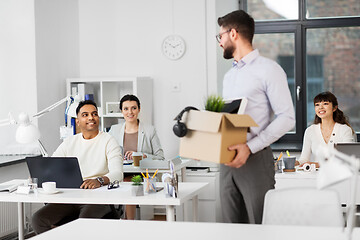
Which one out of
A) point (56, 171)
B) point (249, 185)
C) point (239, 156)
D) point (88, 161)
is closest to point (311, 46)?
point (88, 161)

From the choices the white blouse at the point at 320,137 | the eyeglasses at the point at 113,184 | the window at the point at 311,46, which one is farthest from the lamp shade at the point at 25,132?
the window at the point at 311,46

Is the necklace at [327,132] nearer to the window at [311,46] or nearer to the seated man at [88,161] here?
the window at [311,46]

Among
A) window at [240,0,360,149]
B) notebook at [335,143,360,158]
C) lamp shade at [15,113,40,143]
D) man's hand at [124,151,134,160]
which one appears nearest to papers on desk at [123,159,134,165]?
man's hand at [124,151,134,160]

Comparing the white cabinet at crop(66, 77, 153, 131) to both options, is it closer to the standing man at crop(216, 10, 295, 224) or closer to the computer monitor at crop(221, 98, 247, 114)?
the standing man at crop(216, 10, 295, 224)

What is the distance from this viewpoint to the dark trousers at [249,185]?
2.91 meters

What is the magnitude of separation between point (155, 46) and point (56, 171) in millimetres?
3032

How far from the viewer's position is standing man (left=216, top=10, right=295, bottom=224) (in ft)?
9.38

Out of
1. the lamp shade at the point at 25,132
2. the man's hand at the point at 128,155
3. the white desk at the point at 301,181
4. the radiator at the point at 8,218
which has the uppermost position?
the lamp shade at the point at 25,132

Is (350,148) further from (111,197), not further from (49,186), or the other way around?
(49,186)

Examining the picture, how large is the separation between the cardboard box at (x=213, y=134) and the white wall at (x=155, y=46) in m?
3.89

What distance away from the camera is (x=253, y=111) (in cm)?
291

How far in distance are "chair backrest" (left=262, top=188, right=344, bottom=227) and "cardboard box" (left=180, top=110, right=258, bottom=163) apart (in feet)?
1.01

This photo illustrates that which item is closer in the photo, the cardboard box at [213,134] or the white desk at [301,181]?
the cardboard box at [213,134]

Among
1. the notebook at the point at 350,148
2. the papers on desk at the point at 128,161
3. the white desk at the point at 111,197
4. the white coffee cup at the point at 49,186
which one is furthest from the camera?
the papers on desk at the point at 128,161
